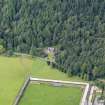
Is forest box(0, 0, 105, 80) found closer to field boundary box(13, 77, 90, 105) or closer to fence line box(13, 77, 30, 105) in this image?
field boundary box(13, 77, 90, 105)

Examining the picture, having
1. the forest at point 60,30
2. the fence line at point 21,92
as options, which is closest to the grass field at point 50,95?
the fence line at point 21,92

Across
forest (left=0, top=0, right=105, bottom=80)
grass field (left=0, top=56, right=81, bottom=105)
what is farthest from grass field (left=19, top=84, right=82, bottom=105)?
forest (left=0, top=0, right=105, bottom=80)

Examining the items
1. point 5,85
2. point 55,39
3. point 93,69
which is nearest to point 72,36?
point 55,39

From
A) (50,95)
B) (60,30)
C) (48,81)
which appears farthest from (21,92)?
(60,30)

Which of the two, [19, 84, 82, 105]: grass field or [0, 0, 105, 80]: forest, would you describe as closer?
[19, 84, 82, 105]: grass field

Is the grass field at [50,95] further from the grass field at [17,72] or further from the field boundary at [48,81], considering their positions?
the grass field at [17,72]
